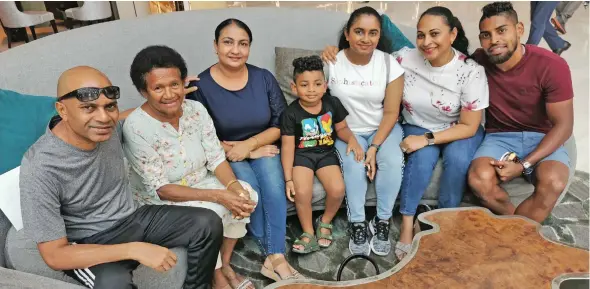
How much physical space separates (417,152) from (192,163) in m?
0.98

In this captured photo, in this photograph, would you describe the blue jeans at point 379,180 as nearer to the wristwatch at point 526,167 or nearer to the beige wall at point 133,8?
the wristwatch at point 526,167

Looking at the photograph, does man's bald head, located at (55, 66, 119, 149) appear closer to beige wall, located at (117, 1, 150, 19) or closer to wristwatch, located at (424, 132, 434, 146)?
wristwatch, located at (424, 132, 434, 146)

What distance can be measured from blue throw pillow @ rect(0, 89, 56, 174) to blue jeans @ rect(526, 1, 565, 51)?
374 centimetres

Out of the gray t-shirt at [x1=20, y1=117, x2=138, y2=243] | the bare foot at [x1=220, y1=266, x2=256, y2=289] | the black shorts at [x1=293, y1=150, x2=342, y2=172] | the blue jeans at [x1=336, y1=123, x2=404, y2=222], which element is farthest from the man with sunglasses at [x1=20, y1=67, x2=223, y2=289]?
the blue jeans at [x1=336, y1=123, x2=404, y2=222]

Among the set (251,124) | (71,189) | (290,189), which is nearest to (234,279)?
(290,189)

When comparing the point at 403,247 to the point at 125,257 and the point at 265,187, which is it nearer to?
the point at 265,187

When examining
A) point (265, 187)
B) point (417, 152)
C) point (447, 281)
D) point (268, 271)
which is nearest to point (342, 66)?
point (417, 152)

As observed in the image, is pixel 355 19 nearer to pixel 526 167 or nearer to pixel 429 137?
pixel 429 137

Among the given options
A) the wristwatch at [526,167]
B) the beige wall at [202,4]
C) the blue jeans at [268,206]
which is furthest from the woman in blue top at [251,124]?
the beige wall at [202,4]

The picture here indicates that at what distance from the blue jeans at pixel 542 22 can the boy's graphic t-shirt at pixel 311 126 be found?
2.69 m

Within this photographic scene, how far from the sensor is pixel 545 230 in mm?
2215

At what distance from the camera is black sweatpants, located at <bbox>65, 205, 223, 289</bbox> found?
1528 millimetres

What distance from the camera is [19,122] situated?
1665 millimetres

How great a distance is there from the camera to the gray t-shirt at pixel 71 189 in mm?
1293
